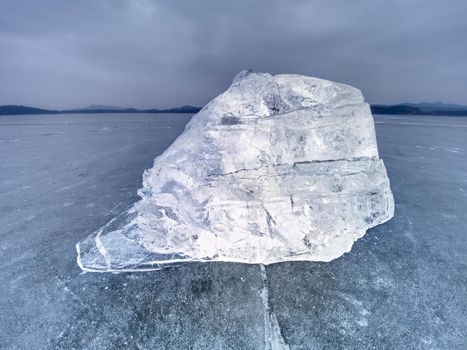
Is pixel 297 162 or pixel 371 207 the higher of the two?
pixel 297 162

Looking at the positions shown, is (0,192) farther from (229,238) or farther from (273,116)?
(273,116)

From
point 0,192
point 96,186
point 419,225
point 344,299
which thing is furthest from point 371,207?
point 0,192

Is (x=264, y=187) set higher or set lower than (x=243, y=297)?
higher

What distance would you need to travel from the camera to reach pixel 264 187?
3.67 meters

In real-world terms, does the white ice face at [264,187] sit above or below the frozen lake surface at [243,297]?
above

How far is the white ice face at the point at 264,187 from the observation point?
11.2 ft

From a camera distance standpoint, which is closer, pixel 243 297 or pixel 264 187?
pixel 243 297

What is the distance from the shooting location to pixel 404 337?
219 cm

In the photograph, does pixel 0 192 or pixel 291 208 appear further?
pixel 0 192

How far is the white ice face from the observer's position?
11.2 feet

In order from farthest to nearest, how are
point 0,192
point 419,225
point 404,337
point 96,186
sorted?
point 96,186, point 0,192, point 419,225, point 404,337

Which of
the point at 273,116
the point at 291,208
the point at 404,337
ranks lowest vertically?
the point at 404,337

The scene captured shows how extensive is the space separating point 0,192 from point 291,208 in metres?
7.22

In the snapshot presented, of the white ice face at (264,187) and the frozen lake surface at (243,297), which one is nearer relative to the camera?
the frozen lake surface at (243,297)
